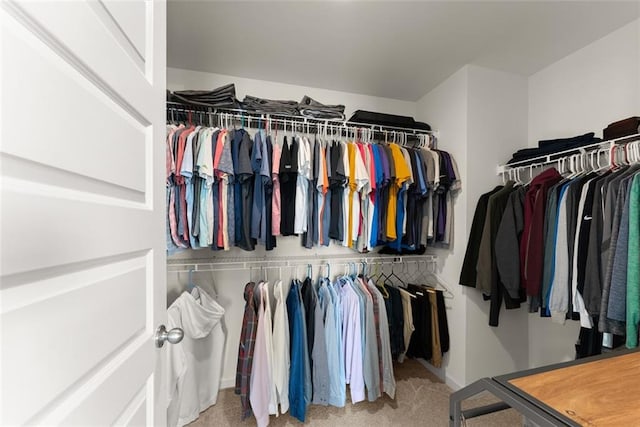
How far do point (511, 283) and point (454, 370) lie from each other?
0.87 m

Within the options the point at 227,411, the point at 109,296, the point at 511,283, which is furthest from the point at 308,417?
the point at 109,296

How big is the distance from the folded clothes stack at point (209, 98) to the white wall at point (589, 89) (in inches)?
92.9

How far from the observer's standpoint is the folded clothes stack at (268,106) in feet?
6.19

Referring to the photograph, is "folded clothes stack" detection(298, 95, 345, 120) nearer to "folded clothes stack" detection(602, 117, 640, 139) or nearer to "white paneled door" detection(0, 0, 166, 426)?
"white paneled door" detection(0, 0, 166, 426)

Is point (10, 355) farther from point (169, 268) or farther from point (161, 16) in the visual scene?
point (169, 268)

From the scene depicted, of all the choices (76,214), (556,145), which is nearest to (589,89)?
(556,145)

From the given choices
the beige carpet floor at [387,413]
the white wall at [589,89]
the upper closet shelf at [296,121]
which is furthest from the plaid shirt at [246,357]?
the white wall at [589,89]

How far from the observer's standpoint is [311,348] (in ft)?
5.63

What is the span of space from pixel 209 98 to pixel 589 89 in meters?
2.59

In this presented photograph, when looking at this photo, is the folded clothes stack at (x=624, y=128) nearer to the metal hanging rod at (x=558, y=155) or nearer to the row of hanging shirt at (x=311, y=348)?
the metal hanging rod at (x=558, y=155)

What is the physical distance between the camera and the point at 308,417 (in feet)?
5.63

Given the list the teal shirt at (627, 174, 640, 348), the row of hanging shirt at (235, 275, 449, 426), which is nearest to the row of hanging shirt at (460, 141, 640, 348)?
the teal shirt at (627, 174, 640, 348)

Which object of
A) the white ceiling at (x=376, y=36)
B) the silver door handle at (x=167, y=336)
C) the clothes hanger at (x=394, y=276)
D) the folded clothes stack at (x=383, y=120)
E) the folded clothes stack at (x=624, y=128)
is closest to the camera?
the silver door handle at (x=167, y=336)

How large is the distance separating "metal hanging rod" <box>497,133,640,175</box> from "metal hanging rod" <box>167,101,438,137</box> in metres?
0.63
